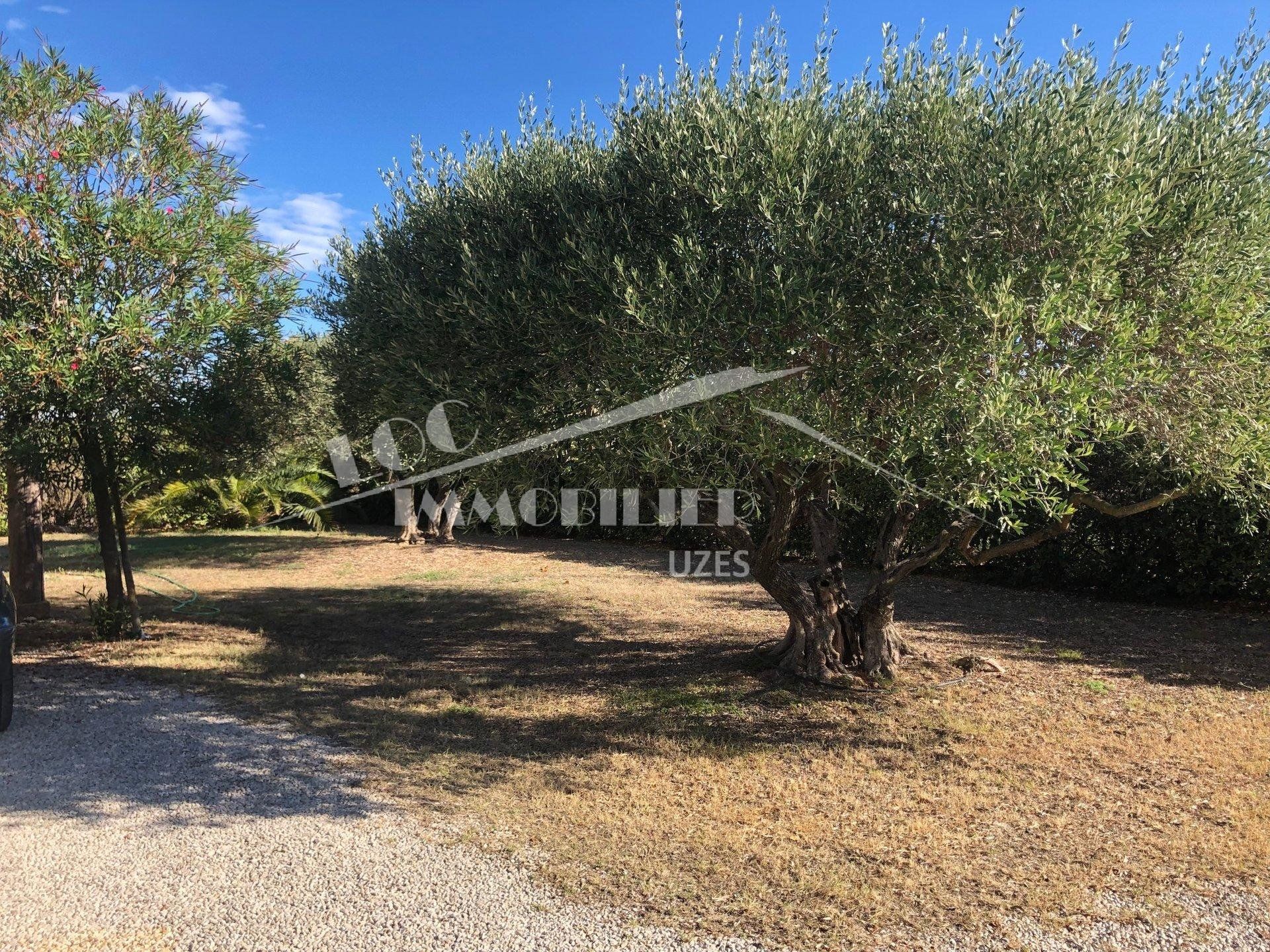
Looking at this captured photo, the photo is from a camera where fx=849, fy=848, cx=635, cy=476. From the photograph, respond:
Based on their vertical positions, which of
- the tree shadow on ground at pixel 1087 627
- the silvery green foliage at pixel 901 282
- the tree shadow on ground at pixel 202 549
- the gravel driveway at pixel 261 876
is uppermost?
the silvery green foliage at pixel 901 282

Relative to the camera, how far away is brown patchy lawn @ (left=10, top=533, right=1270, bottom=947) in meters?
4.41

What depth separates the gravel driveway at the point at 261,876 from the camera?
3797 mm

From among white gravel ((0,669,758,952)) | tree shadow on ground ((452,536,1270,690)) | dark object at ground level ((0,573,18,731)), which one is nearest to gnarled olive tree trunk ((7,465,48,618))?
dark object at ground level ((0,573,18,731))

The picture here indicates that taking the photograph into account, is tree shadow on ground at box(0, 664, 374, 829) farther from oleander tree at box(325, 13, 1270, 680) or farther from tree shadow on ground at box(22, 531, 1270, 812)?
oleander tree at box(325, 13, 1270, 680)

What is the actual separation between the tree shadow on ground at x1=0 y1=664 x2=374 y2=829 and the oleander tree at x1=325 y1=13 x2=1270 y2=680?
2.73 metres

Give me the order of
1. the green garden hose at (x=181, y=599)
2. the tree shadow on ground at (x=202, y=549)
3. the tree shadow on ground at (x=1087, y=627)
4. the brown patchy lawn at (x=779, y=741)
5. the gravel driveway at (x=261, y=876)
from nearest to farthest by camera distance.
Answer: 1. the gravel driveway at (x=261, y=876)
2. the brown patchy lawn at (x=779, y=741)
3. the tree shadow on ground at (x=1087, y=627)
4. the green garden hose at (x=181, y=599)
5. the tree shadow on ground at (x=202, y=549)

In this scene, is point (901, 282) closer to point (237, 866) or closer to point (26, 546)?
point (237, 866)

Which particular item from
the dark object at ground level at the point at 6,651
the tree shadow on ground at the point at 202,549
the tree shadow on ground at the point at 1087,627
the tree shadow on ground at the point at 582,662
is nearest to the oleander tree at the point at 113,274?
the dark object at ground level at the point at 6,651

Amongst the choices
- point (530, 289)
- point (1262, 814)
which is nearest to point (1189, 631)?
point (1262, 814)

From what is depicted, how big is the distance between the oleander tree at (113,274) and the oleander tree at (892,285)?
2473 mm

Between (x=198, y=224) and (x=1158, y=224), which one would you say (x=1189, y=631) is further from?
(x=198, y=224)

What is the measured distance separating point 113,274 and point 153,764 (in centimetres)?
438

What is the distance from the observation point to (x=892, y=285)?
5551 millimetres

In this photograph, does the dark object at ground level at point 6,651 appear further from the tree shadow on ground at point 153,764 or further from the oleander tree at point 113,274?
the oleander tree at point 113,274
